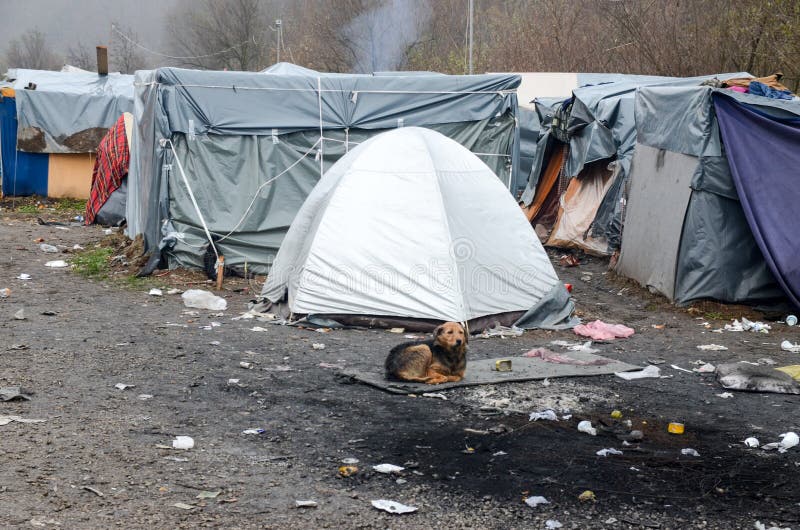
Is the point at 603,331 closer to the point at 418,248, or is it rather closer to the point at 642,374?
the point at 642,374

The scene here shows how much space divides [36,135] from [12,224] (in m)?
3.41

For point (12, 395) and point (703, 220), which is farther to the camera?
point (703, 220)

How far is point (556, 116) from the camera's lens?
15.3 meters

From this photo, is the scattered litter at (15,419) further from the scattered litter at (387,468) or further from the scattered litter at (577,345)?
the scattered litter at (577,345)

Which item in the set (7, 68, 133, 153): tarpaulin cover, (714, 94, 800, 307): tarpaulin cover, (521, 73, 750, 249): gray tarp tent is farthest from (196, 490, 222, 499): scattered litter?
(7, 68, 133, 153): tarpaulin cover

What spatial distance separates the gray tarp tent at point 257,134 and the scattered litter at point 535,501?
25.6 ft

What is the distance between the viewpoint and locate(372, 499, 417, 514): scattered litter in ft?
14.6

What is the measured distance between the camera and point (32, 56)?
61.8 meters

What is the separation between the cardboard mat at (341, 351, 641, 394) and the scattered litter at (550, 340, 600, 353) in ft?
1.28

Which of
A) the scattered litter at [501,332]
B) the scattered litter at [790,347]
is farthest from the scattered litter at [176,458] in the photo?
the scattered litter at [790,347]

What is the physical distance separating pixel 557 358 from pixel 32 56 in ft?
206

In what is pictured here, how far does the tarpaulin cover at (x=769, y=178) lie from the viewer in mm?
9422

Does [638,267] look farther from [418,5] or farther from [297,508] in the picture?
[418,5]

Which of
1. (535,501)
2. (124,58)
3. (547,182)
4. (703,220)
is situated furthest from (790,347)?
(124,58)
